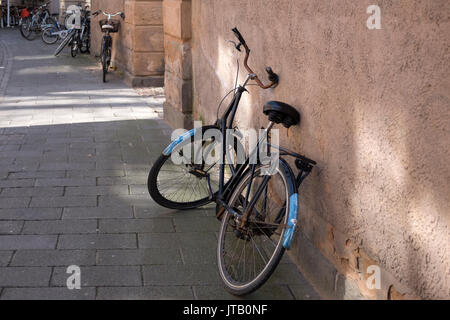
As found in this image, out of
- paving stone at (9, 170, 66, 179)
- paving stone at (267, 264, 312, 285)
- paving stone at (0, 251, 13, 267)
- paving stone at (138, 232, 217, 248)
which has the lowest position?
paving stone at (267, 264, 312, 285)

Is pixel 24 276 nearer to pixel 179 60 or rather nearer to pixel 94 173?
pixel 94 173

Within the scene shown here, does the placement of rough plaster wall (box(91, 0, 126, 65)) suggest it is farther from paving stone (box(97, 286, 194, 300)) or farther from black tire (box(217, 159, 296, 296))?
paving stone (box(97, 286, 194, 300))

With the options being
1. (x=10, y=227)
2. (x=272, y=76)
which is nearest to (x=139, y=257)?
(x=10, y=227)

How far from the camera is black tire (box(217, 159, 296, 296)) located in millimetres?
3480

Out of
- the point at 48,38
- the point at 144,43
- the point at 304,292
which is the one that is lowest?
the point at 304,292

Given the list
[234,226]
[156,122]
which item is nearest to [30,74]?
[156,122]

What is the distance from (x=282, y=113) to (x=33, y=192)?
2482 millimetres

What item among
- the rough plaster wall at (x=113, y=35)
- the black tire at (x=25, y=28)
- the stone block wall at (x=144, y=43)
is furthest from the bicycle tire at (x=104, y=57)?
the black tire at (x=25, y=28)

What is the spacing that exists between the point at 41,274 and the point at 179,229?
1.17 m

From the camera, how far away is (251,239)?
397 cm

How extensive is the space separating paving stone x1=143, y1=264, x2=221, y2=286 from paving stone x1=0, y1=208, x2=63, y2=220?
1.21 metres

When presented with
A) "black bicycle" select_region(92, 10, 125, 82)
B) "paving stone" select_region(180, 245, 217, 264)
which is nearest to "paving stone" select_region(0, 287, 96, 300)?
Result: "paving stone" select_region(180, 245, 217, 264)

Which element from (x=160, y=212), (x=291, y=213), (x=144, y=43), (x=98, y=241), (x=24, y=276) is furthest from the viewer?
(x=144, y=43)

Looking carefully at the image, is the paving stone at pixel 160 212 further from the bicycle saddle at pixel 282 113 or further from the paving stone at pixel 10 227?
the bicycle saddle at pixel 282 113
